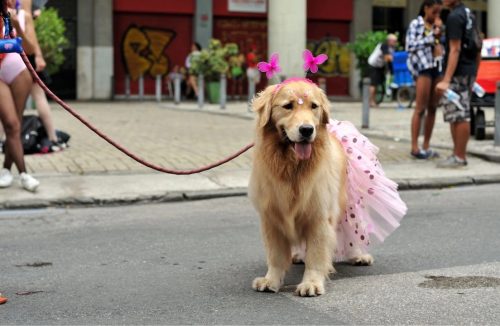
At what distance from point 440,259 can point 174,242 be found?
1.94 meters

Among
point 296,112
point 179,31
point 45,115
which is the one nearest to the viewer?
point 296,112

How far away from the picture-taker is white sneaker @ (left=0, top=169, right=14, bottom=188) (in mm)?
7930

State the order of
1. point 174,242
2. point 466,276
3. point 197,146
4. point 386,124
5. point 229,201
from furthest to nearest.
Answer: point 386,124, point 197,146, point 229,201, point 174,242, point 466,276

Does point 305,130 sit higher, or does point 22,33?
point 22,33

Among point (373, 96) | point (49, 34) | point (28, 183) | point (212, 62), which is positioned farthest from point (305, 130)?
point (212, 62)

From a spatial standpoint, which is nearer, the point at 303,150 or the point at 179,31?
the point at 303,150

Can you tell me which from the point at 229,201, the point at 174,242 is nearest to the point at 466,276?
the point at 174,242

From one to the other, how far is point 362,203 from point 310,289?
0.92 meters

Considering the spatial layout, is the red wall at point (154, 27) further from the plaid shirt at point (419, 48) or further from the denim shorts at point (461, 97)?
the denim shorts at point (461, 97)

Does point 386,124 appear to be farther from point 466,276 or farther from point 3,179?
point 466,276

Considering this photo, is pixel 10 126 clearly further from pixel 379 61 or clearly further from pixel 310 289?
pixel 379 61

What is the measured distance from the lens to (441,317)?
3.89 metres

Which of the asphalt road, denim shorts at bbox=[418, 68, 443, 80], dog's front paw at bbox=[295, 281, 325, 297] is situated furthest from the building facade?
dog's front paw at bbox=[295, 281, 325, 297]

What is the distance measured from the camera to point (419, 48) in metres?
9.82
